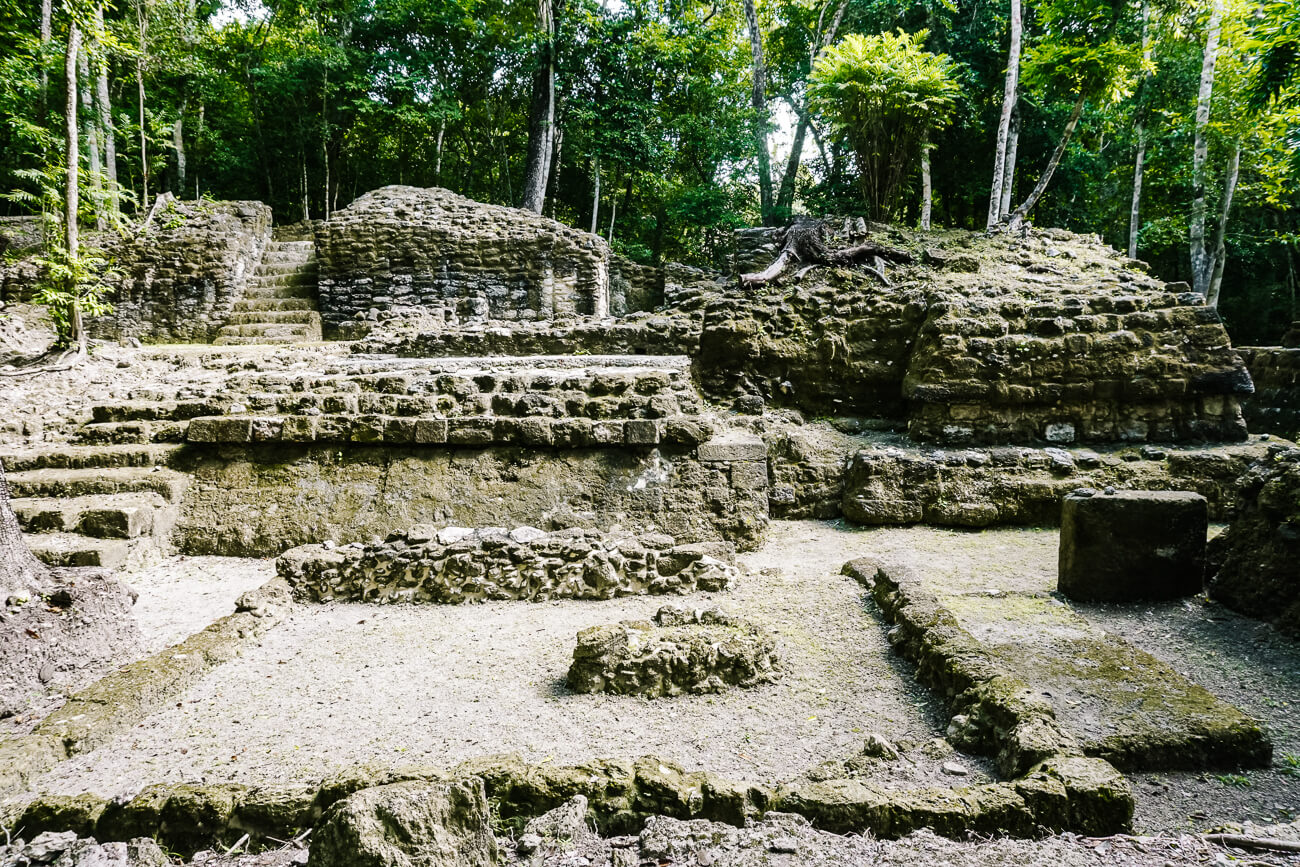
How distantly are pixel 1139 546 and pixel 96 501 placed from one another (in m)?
8.08

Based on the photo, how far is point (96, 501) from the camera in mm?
5051

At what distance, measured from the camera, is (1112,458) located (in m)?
6.36

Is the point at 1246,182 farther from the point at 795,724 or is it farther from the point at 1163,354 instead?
the point at 795,724

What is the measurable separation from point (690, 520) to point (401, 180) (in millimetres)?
21903

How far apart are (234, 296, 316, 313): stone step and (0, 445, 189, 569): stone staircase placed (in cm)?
746

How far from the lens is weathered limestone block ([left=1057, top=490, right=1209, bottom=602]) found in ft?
13.1

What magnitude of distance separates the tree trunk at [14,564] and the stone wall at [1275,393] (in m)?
14.5

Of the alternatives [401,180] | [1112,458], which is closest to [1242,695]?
[1112,458]

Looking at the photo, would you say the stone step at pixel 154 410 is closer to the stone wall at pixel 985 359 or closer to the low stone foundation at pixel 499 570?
the low stone foundation at pixel 499 570

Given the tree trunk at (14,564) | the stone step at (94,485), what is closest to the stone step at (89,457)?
the stone step at (94,485)

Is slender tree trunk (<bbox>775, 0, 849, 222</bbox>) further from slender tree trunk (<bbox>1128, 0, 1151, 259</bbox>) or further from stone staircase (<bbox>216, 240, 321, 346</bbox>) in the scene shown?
stone staircase (<bbox>216, 240, 321, 346</bbox>)

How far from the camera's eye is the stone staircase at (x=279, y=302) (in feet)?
38.5

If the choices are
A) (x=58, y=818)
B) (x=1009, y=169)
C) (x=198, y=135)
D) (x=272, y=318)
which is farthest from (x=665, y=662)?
(x=198, y=135)

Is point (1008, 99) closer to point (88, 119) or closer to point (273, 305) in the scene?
point (273, 305)
